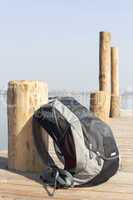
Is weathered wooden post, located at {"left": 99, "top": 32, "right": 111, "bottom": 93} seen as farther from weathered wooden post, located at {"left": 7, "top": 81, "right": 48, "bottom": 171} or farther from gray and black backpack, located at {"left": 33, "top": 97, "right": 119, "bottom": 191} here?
gray and black backpack, located at {"left": 33, "top": 97, "right": 119, "bottom": 191}

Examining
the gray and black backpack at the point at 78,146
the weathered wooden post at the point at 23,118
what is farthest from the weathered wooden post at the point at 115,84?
the gray and black backpack at the point at 78,146

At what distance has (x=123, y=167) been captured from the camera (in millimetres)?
3879

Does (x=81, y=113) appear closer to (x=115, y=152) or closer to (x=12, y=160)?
(x=115, y=152)

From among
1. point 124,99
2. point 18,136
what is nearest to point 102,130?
point 18,136

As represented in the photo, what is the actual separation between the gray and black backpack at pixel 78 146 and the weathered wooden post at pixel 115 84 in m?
6.13

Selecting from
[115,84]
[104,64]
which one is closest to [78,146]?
[104,64]

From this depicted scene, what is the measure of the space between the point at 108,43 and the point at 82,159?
538cm

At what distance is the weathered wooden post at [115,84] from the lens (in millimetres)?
9352

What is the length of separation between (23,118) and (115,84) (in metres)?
6.68

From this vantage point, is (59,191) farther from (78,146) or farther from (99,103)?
(99,103)

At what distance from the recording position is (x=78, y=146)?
3.00 m

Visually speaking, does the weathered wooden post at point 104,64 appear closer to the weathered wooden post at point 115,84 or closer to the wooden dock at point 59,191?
the weathered wooden post at point 115,84

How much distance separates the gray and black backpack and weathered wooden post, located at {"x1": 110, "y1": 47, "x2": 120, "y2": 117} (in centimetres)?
613

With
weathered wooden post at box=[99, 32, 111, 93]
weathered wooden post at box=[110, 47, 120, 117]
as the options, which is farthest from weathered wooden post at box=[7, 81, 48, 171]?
weathered wooden post at box=[110, 47, 120, 117]
